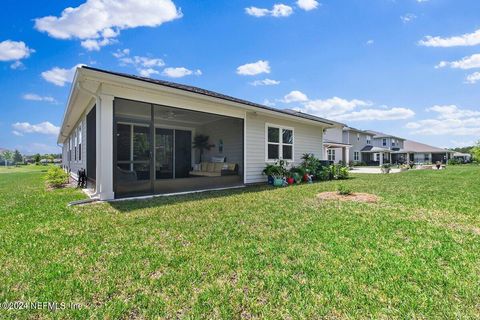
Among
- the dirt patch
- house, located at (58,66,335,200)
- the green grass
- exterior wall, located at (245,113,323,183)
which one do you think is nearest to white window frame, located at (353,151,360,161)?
house, located at (58,66,335,200)

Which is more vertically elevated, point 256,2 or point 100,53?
point 256,2

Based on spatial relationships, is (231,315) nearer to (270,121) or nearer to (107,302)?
(107,302)

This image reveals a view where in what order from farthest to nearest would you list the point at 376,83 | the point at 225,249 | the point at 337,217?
the point at 376,83, the point at 337,217, the point at 225,249

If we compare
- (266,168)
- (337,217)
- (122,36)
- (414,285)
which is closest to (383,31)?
(266,168)

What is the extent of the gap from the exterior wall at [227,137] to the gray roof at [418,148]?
41.4 meters

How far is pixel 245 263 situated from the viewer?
2631 millimetres

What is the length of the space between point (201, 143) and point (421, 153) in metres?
46.7

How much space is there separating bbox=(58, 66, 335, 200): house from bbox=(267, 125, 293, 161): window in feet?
0.14

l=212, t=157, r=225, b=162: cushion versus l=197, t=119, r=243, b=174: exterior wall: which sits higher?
l=197, t=119, r=243, b=174: exterior wall

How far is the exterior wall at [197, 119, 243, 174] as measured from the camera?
11477mm

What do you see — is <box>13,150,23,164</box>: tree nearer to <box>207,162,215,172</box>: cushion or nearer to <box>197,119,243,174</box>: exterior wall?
<box>197,119,243,174</box>: exterior wall

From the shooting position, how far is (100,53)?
11148 mm

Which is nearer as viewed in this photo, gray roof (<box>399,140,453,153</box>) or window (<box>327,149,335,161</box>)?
window (<box>327,149,335,161</box>)

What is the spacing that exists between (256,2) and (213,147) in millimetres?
6858
